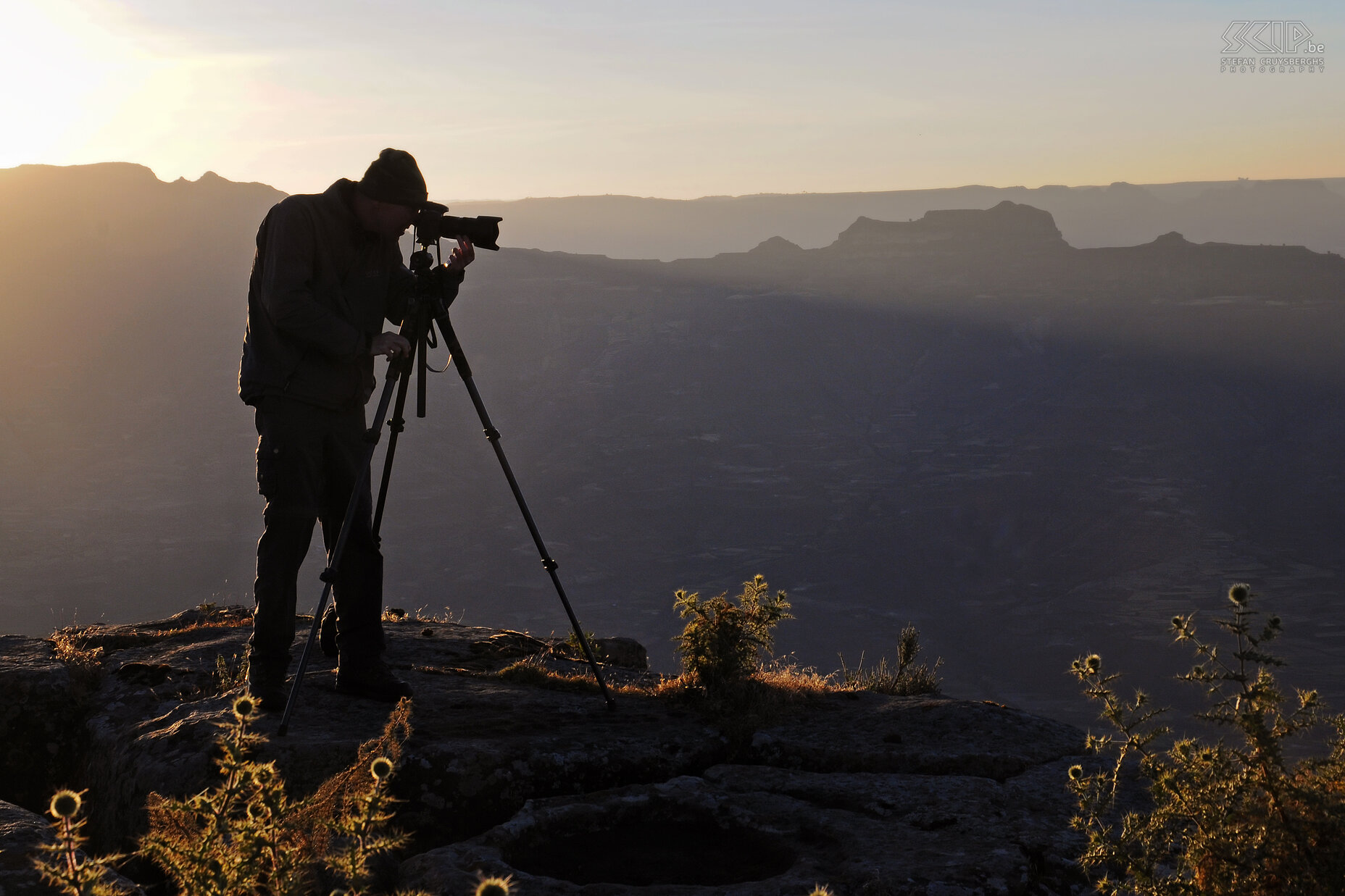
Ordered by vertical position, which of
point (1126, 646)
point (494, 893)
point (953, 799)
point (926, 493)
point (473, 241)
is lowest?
point (1126, 646)

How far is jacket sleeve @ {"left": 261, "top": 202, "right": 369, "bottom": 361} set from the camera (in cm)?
396

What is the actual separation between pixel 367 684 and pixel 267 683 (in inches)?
18.8

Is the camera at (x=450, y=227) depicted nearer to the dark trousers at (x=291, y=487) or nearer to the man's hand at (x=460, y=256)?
the man's hand at (x=460, y=256)

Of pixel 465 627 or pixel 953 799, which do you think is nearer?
pixel 953 799

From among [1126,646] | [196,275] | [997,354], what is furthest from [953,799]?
[997,354]

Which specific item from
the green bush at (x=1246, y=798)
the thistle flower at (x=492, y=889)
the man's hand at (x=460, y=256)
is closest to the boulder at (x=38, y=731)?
the man's hand at (x=460, y=256)

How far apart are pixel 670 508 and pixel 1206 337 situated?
98.7 meters

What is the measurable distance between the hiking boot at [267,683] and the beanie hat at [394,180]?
1.88m

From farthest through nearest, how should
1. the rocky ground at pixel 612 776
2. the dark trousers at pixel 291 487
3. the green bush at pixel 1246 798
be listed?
the dark trousers at pixel 291 487 → the rocky ground at pixel 612 776 → the green bush at pixel 1246 798

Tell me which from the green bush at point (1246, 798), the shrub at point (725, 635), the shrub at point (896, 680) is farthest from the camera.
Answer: the shrub at point (896, 680)

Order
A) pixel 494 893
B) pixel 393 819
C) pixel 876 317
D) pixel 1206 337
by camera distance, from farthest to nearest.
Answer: pixel 876 317 < pixel 1206 337 < pixel 393 819 < pixel 494 893

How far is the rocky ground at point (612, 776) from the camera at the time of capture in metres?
3.03

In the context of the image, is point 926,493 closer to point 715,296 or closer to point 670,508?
point 670,508

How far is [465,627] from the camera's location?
6.84 m
